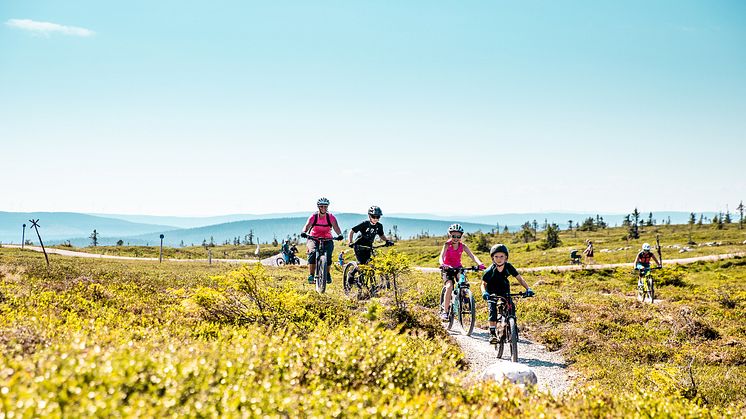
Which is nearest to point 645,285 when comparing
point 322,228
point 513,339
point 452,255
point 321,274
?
point 452,255

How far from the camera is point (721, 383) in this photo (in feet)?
33.6

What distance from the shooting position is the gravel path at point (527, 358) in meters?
10.5

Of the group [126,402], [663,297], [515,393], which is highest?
[126,402]

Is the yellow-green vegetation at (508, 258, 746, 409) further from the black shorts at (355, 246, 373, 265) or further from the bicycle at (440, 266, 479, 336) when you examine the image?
the black shorts at (355, 246, 373, 265)

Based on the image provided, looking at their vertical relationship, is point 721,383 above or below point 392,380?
below

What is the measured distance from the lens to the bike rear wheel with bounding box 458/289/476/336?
1297cm

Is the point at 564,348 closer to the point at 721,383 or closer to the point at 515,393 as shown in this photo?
the point at 721,383

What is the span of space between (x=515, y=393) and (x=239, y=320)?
20.5 feet

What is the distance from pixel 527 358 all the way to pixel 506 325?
1679 mm

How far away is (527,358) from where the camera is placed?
12281mm

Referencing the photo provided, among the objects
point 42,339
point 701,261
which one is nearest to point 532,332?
point 42,339

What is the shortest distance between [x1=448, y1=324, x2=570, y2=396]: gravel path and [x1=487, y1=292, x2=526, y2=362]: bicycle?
37 cm

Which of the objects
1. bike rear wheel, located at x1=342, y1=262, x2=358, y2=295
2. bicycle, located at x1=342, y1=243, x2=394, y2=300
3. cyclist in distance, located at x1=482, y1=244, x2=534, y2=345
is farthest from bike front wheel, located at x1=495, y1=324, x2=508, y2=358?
bike rear wheel, located at x1=342, y1=262, x2=358, y2=295

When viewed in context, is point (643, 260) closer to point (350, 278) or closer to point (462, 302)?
point (462, 302)
